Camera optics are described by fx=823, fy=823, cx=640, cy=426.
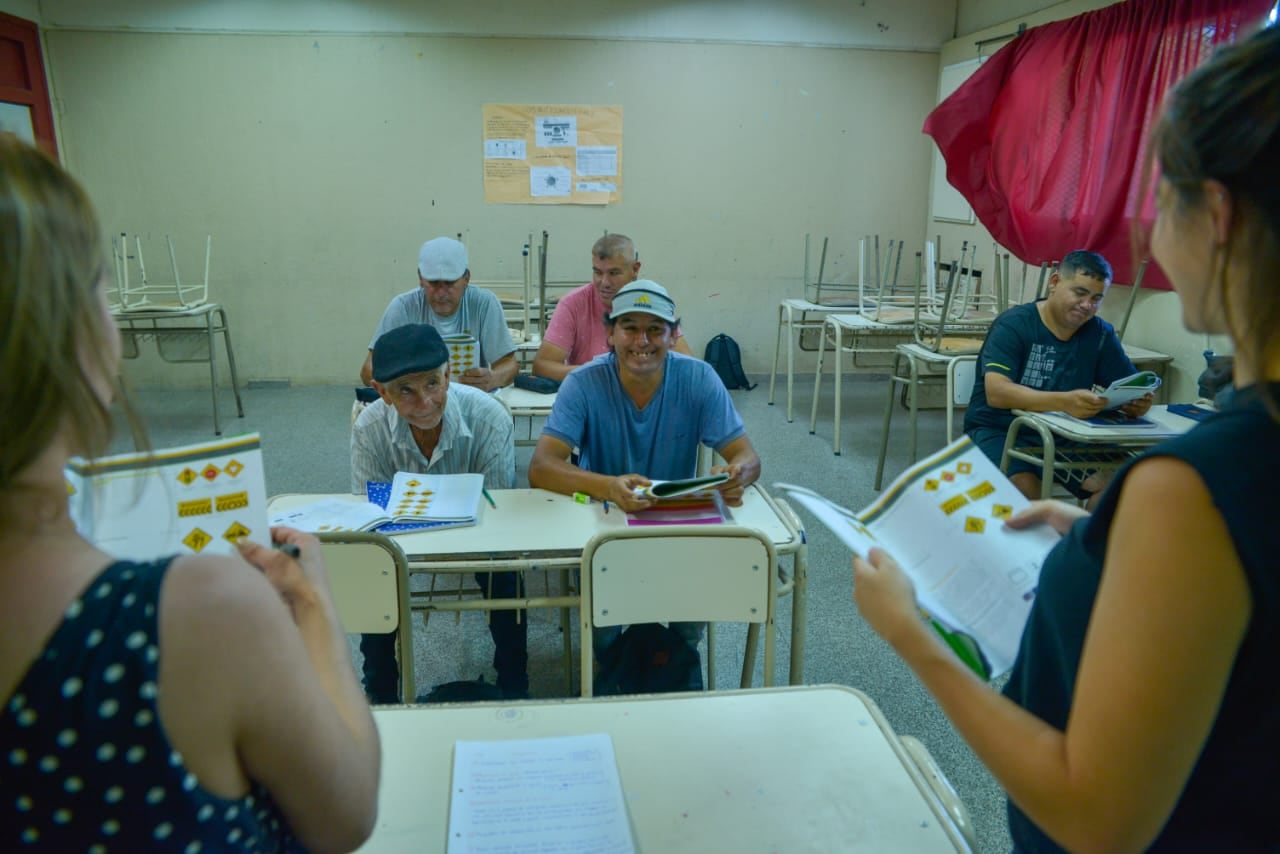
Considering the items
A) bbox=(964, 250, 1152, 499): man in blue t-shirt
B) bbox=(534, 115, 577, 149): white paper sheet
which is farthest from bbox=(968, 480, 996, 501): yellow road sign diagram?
bbox=(534, 115, 577, 149): white paper sheet

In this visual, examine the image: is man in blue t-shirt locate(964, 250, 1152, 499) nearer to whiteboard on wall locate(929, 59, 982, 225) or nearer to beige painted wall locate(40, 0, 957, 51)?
whiteboard on wall locate(929, 59, 982, 225)

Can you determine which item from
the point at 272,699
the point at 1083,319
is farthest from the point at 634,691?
the point at 1083,319

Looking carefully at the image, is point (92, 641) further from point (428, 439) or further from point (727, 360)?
point (727, 360)

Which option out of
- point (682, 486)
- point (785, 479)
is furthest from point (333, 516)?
point (785, 479)

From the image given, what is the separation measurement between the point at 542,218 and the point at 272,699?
553 centimetres

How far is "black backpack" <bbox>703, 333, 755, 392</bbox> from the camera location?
19.5 feet

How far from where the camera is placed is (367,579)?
158cm

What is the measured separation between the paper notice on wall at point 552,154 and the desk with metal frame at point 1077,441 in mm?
3628

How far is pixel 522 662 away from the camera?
2246 millimetres

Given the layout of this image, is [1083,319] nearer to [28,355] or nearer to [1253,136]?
[1253,136]

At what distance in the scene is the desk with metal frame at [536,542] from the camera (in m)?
1.74

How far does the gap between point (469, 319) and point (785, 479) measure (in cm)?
173

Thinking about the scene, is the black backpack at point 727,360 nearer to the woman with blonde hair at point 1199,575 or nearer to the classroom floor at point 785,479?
the classroom floor at point 785,479

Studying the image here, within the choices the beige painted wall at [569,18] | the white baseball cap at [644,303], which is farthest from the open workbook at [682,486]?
the beige painted wall at [569,18]
